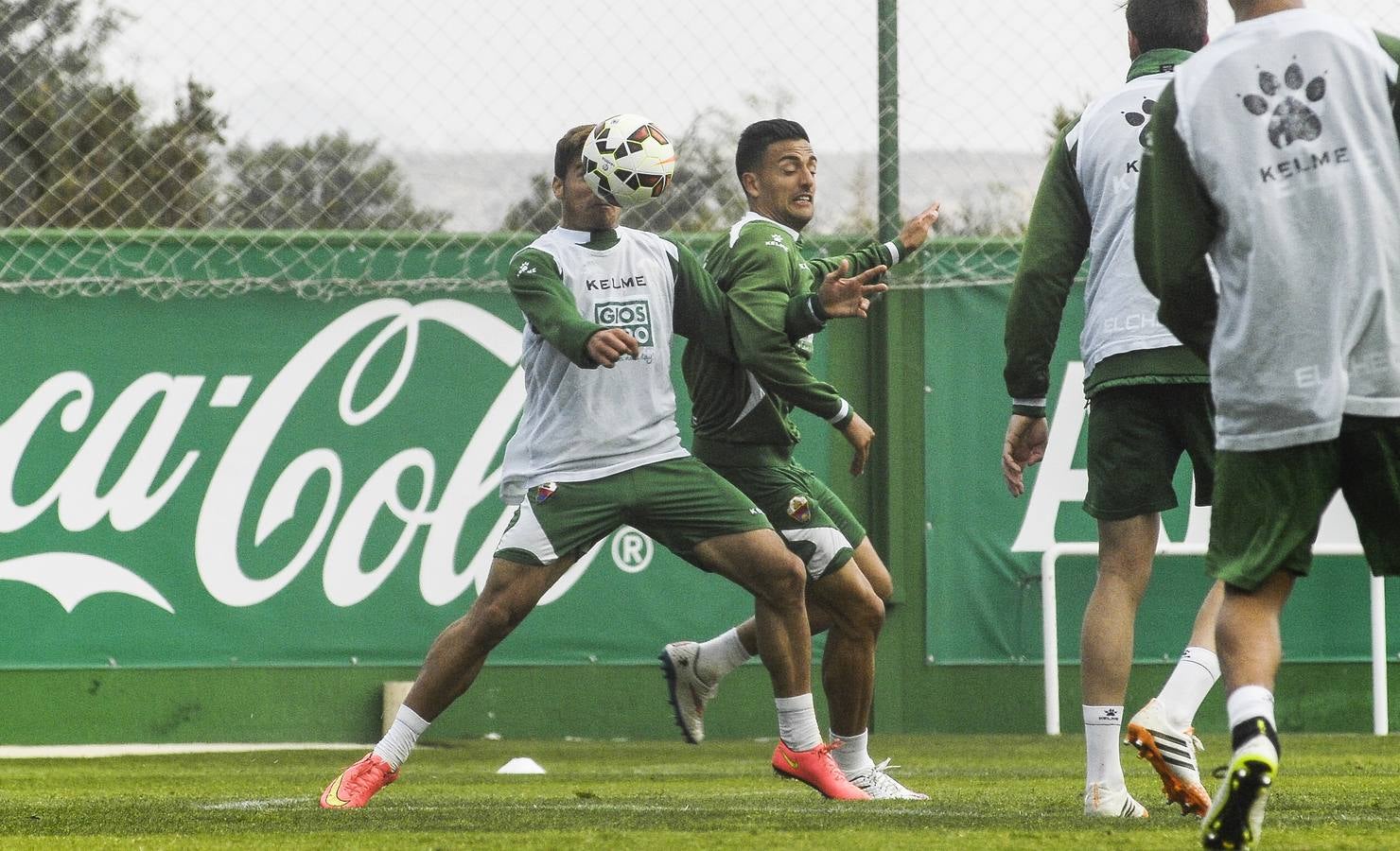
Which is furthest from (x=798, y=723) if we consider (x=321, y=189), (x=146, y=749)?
(x=321, y=189)

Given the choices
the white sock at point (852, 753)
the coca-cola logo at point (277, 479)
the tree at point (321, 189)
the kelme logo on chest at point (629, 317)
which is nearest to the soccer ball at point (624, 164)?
the kelme logo on chest at point (629, 317)

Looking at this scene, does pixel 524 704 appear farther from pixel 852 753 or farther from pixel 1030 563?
pixel 852 753

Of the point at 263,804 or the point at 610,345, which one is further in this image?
the point at 263,804

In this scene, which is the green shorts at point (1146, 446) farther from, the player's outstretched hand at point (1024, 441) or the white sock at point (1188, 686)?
the white sock at point (1188, 686)

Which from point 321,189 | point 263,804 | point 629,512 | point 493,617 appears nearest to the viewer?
point 493,617

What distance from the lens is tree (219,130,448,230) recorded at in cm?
934

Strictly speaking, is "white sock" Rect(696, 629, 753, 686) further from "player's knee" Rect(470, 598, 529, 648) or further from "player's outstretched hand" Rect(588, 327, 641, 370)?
"player's outstretched hand" Rect(588, 327, 641, 370)

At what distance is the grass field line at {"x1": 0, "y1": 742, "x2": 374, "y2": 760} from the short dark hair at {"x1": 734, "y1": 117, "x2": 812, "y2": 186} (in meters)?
3.63

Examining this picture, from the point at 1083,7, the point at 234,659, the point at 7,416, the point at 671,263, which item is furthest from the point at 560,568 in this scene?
the point at 1083,7

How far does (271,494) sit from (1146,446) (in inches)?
206

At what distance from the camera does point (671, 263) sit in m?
5.70

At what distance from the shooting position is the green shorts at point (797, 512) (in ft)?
19.9

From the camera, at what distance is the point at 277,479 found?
8945 millimetres

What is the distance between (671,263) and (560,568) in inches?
38.9
